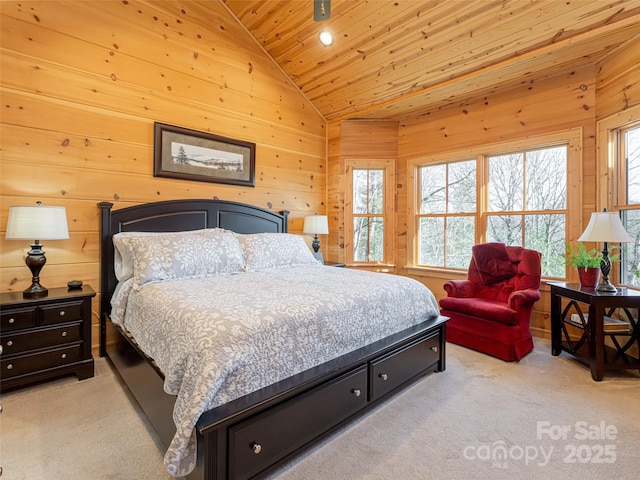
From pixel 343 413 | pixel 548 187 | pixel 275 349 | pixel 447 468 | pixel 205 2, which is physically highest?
pixel 205 2

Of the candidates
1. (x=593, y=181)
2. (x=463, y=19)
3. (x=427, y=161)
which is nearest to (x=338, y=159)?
(x=427, y=161)

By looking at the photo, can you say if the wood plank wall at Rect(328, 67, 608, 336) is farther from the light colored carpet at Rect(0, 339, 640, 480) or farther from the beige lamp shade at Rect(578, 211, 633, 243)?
the light colored carpet at Rect(0, 339, 640, 480)

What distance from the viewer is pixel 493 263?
132 inches

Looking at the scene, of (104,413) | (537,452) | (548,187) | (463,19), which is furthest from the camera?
(548,187)

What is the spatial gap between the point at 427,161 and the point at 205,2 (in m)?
3.26

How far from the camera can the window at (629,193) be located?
2840mm

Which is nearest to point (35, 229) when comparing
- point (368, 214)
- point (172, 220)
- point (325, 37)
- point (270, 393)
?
point (172, 220)

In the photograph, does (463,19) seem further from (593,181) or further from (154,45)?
(154,45)

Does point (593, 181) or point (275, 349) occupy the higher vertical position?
point (593, 181)

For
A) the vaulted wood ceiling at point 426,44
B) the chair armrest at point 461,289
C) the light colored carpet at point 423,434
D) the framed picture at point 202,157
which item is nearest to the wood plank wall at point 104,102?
the framed picture at point 202,157

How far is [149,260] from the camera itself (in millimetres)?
2389

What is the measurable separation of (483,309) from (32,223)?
3.70 metres

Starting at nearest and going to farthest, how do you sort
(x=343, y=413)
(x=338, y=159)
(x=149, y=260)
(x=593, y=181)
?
(x=343, y=413)
(x=149, y=260)
(x=593, y=181)
(x=338, y=159)

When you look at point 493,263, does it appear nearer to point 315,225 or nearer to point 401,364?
point 401,364
